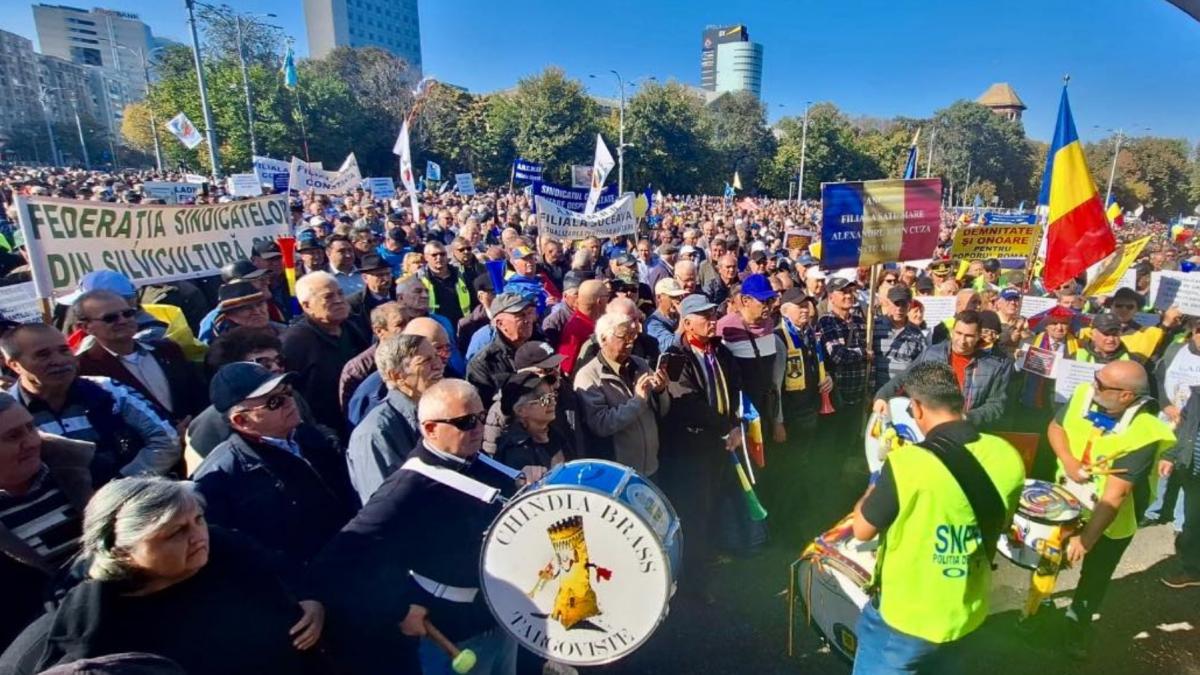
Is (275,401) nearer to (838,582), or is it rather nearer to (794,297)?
(838,582)

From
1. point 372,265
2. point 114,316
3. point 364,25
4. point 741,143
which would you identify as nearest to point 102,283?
point 114,316

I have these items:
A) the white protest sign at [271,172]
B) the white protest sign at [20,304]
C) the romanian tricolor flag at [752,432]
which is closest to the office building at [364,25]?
the white protest sign at [271,172]

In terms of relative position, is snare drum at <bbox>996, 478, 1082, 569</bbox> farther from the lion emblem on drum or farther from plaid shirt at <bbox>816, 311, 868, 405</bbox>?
the lion emblem on drum

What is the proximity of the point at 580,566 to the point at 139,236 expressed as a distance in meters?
4.50

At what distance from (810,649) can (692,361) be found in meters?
1.84

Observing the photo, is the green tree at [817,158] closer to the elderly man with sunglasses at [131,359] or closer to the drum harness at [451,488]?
the elderly man with sunglasses at [131,359]

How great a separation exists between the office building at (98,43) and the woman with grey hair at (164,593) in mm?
152217

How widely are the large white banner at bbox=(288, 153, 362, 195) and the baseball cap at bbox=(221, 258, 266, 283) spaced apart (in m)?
7.22

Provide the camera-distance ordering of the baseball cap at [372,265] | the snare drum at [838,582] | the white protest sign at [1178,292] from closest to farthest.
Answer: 1. the snare drum at [838,582]
2. the white protest sign at [1178,292]
3. the baseball cap at [372,265]

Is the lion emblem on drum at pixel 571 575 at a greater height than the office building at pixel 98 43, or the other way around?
the office building at pixel 98 43

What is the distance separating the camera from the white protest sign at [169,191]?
1296 centimetres

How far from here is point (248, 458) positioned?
98.7 inches

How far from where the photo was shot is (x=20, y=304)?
4.43m

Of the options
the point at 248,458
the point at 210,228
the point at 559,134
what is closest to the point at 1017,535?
the point at 248,458
